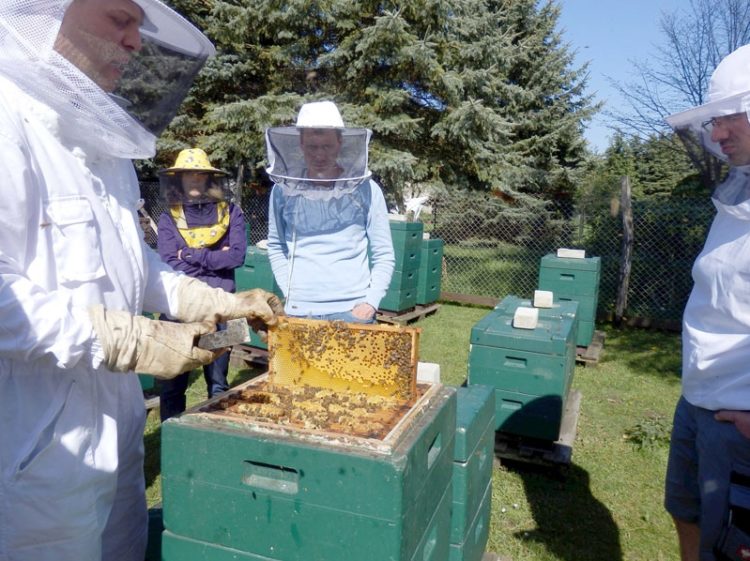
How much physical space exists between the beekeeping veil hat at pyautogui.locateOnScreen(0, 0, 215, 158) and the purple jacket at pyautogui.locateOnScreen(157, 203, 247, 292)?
164cm

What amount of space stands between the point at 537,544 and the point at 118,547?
192 centimetres

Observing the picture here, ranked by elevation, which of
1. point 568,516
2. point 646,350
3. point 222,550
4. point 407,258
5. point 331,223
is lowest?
point 568,516

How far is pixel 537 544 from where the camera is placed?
262 cm

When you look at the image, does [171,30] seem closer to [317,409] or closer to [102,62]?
[102,62]

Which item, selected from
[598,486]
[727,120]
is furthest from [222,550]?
[598,486]

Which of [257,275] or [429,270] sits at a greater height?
[257,275]

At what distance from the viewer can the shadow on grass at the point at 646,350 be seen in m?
5.45

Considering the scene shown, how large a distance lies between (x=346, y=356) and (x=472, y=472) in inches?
26.6

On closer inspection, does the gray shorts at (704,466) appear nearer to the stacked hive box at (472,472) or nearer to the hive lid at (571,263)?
the stacked hive box at (472,472)

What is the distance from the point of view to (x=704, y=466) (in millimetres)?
1746

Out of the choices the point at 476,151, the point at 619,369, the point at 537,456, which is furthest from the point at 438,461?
the point at 476,151

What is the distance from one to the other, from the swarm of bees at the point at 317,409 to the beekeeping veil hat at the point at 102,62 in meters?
0.68

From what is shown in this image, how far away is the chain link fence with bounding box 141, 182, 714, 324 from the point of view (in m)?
7.05

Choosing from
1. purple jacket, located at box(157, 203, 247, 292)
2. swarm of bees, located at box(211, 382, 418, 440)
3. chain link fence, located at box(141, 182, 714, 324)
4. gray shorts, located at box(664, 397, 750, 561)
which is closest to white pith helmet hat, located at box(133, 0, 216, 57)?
swarm of bees, located at box(211, 382, 418, 440)
